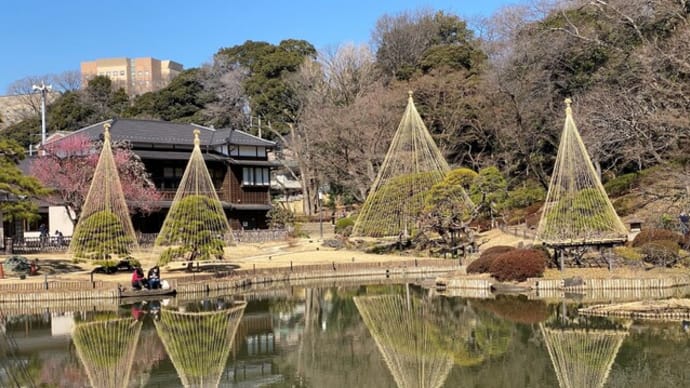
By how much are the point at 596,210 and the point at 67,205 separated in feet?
93.0

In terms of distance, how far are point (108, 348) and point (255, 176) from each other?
33516mm

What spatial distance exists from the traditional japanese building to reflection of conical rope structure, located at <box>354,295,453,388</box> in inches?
879

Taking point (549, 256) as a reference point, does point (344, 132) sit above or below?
above

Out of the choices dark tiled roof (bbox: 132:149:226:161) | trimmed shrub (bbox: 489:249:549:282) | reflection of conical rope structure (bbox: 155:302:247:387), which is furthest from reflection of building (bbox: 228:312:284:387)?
dark tiled roof (bbox: 132:149:226:161)

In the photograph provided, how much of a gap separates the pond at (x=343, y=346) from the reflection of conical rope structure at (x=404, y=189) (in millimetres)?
13520

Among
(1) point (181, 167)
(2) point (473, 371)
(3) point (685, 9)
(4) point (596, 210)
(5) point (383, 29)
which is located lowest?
(2) point (473, 371)

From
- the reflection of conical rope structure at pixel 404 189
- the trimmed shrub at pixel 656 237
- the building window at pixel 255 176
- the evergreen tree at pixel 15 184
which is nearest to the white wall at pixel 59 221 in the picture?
the building window at pixel 255 176

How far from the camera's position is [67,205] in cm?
4191

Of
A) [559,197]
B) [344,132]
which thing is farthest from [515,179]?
[559,197]

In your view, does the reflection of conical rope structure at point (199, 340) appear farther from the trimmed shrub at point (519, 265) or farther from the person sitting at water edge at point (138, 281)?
the trimmed shrub at point (519, 265)

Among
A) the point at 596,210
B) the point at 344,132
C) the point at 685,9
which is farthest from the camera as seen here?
the point at 344,132

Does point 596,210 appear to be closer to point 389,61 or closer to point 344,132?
point 344,132

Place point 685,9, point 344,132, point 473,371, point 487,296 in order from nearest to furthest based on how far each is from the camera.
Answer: point 473,371
point 487,296
point 685,9
point 344,132

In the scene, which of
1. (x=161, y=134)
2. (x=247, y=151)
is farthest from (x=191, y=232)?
(x=247, y=151)
